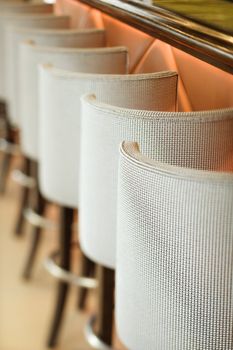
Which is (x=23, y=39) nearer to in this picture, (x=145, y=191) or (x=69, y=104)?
(x=69, y=104)

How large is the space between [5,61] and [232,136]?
2.01 m

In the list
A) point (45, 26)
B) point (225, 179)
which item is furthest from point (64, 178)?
point (225, 179)

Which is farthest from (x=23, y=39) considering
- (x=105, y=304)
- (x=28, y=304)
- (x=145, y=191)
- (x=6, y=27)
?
(x=145, y=191)

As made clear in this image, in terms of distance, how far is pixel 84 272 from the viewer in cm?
309

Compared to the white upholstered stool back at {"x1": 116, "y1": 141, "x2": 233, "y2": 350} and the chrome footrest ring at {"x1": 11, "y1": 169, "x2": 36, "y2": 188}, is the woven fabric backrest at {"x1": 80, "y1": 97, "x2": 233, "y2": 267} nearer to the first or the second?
the white upholstered stool back at {"x1": 116, "y1": 141, "x2": 233, "y2": 350}

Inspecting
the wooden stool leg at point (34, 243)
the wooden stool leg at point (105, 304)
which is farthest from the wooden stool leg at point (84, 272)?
the wooden stool leg at point (105, 304)

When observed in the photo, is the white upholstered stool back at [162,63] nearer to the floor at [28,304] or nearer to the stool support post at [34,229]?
the stool support post at [34,229]

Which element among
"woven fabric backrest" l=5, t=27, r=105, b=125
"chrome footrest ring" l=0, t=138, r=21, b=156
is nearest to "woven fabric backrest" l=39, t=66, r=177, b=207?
"woven fabric backrest" l=5, t=27, r=105, b=125

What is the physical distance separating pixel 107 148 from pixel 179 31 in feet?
1.15

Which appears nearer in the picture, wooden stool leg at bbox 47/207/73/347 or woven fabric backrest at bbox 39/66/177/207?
woven fabric backrest at bbox 39/66/177/207

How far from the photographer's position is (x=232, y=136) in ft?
5.85

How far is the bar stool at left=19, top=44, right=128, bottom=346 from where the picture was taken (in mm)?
2436

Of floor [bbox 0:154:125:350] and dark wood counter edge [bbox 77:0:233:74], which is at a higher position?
dark wood counter edge [bbox 77:0:233:74]

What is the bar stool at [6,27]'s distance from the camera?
317 cm
